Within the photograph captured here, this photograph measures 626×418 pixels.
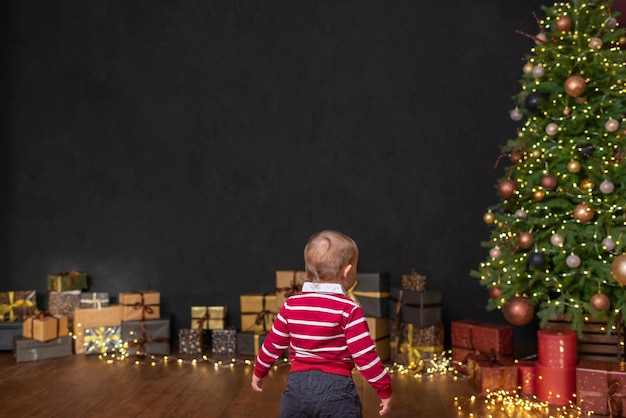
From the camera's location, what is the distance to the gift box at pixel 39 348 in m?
4.73

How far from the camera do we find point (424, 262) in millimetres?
5281

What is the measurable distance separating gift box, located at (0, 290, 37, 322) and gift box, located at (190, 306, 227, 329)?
4.54 ft

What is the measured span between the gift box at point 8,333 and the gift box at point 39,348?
121 mm

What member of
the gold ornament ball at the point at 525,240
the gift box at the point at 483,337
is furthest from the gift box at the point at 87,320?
the gold ornament ball at the point at 525,240

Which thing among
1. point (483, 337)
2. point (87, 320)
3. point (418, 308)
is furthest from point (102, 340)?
point (483, 337)

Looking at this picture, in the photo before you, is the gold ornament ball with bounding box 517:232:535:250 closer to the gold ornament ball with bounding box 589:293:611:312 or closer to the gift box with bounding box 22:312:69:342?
the gold ornament ball with bounding box 589:293:611:312

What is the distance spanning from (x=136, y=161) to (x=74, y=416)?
2.71 metres

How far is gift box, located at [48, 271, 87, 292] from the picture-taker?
5.31 m

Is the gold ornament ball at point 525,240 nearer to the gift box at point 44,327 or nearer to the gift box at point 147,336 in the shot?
the gift box at point 147,336

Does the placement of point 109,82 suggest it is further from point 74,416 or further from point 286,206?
point 74,416

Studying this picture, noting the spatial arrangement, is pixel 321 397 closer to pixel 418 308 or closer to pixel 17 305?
pixel 418 308

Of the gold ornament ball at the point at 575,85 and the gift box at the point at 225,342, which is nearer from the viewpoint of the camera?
the gold ornament ball at the point at 575,85

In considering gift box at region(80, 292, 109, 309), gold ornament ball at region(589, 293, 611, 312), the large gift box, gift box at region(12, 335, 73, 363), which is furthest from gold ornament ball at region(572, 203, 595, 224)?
gift box at region(12, 335, 73, 363)

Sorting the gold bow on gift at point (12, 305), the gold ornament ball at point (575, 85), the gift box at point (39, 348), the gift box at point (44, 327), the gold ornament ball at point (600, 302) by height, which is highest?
the gold ornament ball at point (575, 85)
